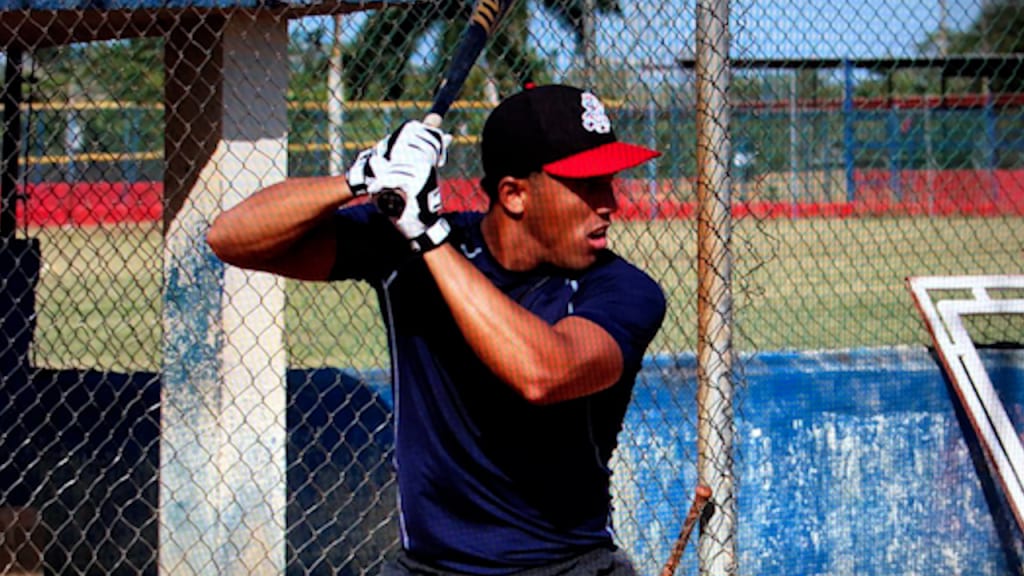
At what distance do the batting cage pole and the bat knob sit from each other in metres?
2.29

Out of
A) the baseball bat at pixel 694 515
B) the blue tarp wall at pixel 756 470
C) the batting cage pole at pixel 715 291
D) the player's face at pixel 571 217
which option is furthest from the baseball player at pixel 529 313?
the blue tarp wall at pixel 756 470

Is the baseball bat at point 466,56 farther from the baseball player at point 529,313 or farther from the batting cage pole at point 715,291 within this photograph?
the batting cage pole at point 715,291

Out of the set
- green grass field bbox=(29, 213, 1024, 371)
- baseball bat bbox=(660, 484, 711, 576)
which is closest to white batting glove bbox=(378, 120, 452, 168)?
baseball bat bbox=(660, 484, 711, 576)

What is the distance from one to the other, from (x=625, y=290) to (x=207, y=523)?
118 inches

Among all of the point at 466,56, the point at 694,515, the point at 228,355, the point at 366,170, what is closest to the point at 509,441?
the point at 366,170

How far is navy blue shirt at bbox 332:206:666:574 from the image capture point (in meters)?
2.57

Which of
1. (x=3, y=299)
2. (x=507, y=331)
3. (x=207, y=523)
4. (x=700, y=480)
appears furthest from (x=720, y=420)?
(x=3, y=299)

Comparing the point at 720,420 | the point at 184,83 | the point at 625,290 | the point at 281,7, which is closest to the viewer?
the point at 625,290

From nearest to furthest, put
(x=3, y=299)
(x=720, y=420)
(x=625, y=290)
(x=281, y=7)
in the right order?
1. (x=625, y=290)
2. (x=720, y=420)
3. (x=281, y=7)
4. (x=3, y=299)

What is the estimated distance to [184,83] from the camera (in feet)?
17.6

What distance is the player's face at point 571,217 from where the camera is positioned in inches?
102

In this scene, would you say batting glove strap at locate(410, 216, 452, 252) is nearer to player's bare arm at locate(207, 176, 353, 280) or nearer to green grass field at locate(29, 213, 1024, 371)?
player's bare arm at locate(207, 176, 353, 280)

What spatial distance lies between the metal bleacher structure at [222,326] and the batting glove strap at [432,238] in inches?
107

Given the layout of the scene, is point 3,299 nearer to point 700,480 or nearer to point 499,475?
point 700,480
